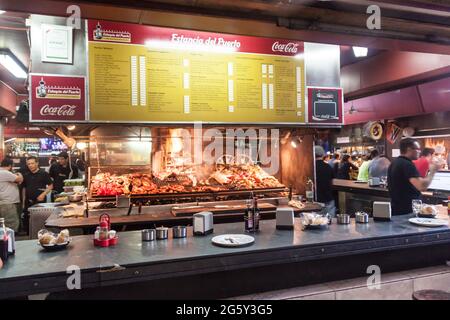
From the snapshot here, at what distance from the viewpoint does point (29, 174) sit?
7512 mm

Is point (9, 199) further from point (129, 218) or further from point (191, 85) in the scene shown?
point (191, 85)

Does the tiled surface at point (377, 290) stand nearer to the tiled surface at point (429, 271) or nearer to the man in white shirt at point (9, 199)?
the tiled surface at point (429, 271)

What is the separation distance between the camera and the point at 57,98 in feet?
10.5

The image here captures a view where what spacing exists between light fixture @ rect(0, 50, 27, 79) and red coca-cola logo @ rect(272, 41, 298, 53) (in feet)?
15.1

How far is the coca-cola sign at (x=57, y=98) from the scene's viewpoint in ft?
10.3

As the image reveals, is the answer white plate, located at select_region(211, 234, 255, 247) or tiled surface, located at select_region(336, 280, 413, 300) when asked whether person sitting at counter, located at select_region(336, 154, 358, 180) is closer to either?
tiled surface, located at select_region(336, 280, 413, 300)

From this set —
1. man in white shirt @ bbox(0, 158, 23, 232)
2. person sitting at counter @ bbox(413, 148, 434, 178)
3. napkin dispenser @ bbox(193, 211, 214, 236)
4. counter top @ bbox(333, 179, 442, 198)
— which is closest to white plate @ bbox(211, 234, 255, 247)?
napkin dispenser @ bbox(193, 211, 214, 236)

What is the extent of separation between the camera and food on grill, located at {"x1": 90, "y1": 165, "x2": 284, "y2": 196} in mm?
4023

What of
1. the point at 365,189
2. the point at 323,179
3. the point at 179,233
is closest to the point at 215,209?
the point at 179,233

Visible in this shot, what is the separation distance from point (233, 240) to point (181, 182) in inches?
82.9

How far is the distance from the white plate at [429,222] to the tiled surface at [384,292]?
0.49 metres

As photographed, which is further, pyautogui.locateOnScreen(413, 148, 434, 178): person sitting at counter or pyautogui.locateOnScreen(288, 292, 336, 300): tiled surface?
pyautogui.locateOnScreen(413, 148, 434, 178): person sitting at counter
